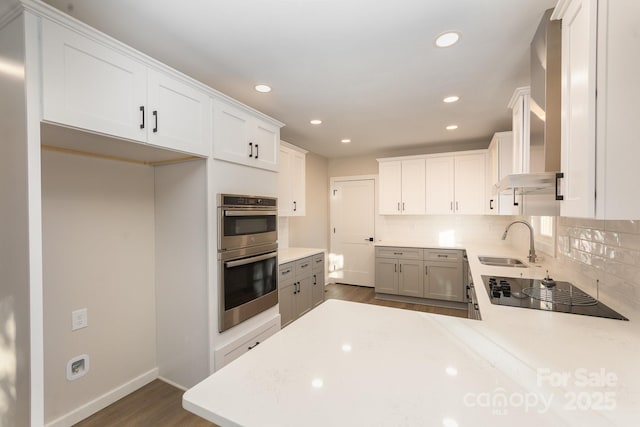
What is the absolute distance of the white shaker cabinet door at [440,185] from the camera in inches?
175

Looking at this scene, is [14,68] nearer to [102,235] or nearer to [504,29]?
[102,235]

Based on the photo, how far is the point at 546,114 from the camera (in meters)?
1.46

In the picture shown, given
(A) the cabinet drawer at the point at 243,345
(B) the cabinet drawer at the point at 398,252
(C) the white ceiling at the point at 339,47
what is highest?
(C) the white ceiling at the point at 339,47

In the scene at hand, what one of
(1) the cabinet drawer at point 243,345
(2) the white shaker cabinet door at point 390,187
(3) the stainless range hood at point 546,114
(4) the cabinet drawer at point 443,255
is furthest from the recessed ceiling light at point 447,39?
(4) the cabinet drawer at point 443,255

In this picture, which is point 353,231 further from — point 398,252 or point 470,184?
point 470,184

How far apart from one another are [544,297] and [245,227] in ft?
7.11

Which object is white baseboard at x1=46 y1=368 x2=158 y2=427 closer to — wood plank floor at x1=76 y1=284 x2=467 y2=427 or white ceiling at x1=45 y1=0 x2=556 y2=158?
wood plank floor at x1=76 y1=284 x2=467 y2=427

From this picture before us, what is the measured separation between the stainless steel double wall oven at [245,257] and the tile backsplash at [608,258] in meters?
2.38

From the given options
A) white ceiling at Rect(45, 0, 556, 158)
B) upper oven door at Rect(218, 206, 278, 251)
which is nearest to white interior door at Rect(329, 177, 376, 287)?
white ceiling at Rect(45, 0, 556, 158)

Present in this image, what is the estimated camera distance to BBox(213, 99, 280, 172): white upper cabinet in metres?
2.26

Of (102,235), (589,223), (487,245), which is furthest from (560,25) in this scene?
(487,245)

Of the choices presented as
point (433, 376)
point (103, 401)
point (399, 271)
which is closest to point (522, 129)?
point (433, 376)

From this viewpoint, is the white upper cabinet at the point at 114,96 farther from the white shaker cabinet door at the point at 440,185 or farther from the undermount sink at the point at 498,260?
Answer: the white shaker cabinet door at the point at 440,185

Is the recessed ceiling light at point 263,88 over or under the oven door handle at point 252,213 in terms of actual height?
over
